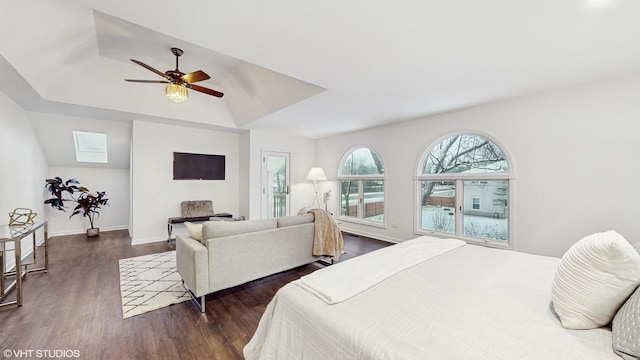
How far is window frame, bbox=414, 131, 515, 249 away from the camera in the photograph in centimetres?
354

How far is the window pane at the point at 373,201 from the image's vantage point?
17.3 feet

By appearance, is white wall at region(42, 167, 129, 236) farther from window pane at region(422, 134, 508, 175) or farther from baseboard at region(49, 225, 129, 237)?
window pane at region(422, 134, 508, 175)

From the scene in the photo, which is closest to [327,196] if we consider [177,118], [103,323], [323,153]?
[323,153]

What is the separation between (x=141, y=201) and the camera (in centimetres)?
481

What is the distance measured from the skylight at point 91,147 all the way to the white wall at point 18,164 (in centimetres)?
61

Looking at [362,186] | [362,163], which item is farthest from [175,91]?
[362,186]

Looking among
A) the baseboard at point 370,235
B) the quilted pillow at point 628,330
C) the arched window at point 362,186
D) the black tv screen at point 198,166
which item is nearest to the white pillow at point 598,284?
the quilted pillow at point 628,330

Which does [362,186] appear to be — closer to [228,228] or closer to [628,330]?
[228,228]

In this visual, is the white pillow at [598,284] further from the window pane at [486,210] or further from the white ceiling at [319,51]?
the window pane at [486,210]

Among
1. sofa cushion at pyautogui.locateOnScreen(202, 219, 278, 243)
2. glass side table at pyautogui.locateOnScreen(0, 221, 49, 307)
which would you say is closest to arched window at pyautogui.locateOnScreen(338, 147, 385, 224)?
sofa cushion at pyautogui.locateOnScreen(202, 219, 278, 243)

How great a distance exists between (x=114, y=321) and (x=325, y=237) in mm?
2235

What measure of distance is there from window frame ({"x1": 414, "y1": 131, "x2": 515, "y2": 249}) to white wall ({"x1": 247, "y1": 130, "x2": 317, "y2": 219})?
9.74 feet

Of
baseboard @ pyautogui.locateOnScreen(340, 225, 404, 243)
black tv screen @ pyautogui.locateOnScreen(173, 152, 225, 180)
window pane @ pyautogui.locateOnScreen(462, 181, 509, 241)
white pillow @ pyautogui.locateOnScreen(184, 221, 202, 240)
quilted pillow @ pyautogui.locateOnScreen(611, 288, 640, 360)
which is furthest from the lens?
black tv screen @ pyautogui.locateOnScreen(173, 152, 225, 180)

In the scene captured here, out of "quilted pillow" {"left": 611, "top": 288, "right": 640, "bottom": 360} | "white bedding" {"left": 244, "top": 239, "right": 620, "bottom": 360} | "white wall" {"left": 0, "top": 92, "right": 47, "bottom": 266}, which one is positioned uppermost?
"white wall" {"left": 0, "top": 92, "right": 47, "bottom": 266}
